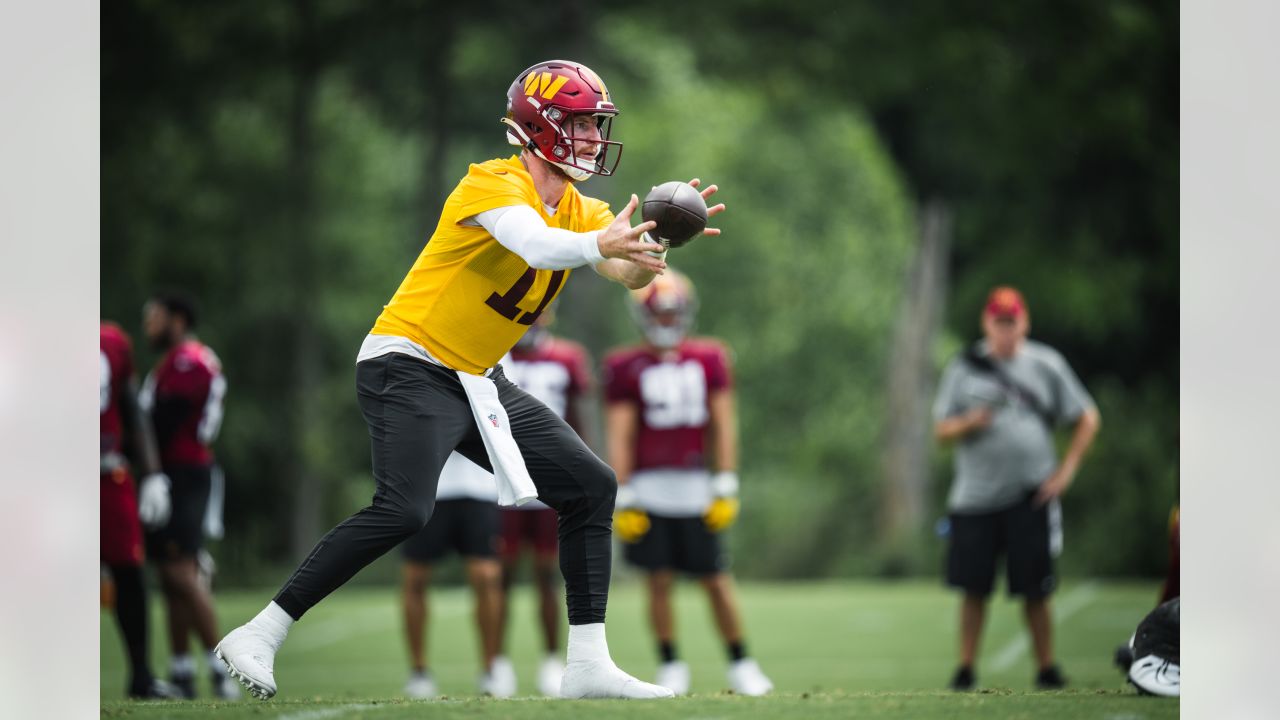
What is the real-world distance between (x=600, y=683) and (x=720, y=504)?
349 centimetres

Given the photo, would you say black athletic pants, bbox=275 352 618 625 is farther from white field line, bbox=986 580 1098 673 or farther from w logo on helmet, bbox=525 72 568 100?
white field line, bbox=986 580 1098 673

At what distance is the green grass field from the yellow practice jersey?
1.16 metres

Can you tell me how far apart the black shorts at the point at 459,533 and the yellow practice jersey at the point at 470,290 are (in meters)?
3.63

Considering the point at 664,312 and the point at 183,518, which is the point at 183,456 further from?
the point at 664,312

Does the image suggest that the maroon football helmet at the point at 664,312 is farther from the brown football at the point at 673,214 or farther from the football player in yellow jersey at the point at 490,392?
the brown football at the point at 673,214

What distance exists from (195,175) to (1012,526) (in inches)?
754

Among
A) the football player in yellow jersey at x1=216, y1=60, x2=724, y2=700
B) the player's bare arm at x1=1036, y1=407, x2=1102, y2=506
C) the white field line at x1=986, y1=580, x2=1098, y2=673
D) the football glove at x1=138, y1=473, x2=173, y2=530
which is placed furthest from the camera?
the white field line at x1=986, y1=580, x2=1098, y2=673

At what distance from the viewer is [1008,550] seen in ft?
28.5

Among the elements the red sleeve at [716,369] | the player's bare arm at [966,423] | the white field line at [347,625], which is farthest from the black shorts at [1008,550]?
the white field line at [347,625]

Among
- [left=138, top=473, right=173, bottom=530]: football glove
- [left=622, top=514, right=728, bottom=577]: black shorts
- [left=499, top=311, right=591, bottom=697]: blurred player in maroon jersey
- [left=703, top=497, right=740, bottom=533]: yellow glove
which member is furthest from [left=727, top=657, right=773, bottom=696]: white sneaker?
[left=138, top=473, right=173, bottom=530]: football glove

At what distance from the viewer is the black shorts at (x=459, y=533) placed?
894cm

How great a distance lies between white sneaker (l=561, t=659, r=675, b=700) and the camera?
17.7 ft

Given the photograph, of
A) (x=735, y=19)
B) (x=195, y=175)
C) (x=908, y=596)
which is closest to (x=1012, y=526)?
(x=908, y=596)

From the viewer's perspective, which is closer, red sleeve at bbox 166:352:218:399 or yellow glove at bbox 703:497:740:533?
yellow glove at bbox 703:497:740:533
